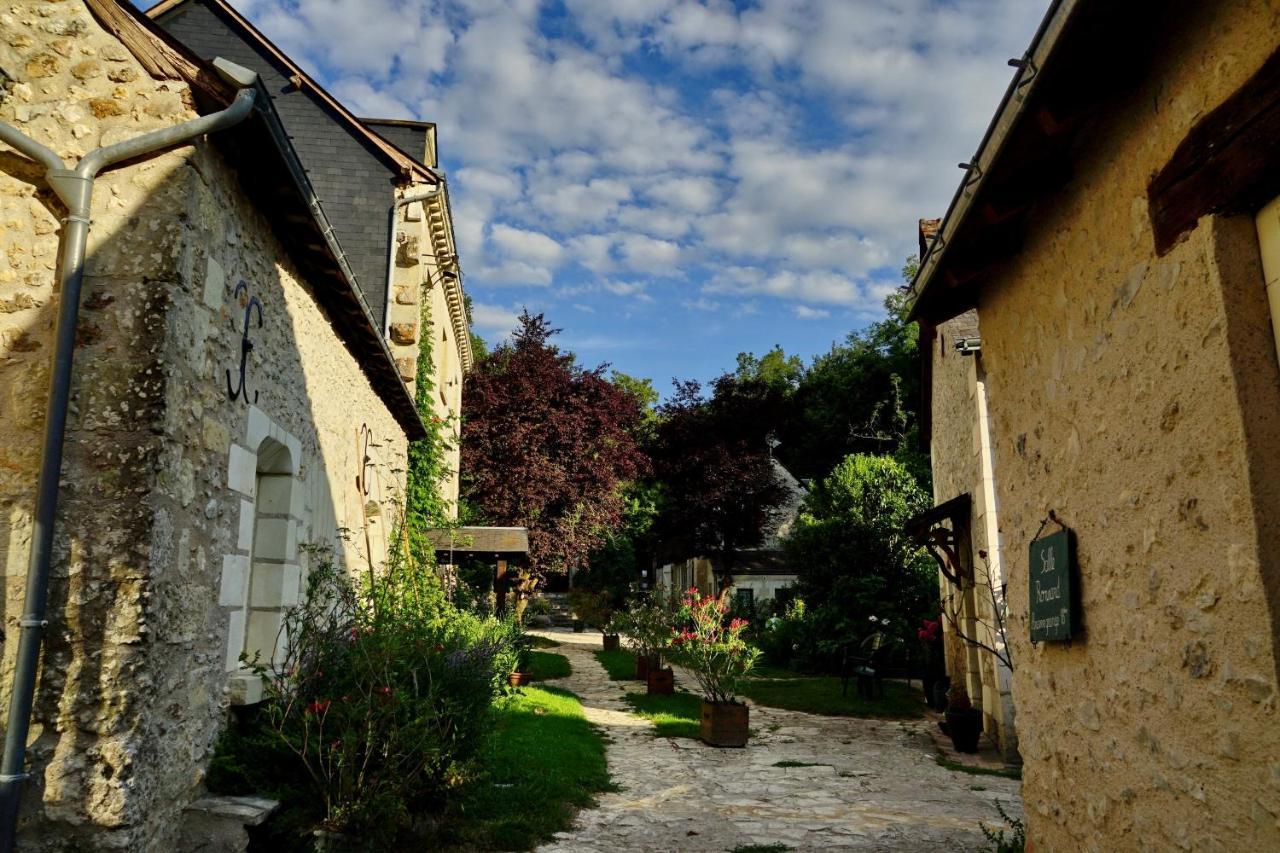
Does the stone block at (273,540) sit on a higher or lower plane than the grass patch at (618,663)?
higher

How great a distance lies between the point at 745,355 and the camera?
44.5 meters

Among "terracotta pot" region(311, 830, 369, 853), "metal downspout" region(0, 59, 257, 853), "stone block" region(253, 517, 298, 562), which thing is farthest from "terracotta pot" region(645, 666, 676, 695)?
"metal downspout" region(0, 59, 257, 853)

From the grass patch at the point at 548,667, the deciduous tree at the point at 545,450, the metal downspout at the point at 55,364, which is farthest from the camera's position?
the deciduous tree at the point at 545,450

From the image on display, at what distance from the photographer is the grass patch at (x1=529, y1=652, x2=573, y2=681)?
15332 mm

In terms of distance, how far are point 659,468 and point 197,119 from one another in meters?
24.3

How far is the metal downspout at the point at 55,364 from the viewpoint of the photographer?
10.1 ft

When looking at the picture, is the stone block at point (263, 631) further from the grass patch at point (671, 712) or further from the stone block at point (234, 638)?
the grass patch at point (671, 712)

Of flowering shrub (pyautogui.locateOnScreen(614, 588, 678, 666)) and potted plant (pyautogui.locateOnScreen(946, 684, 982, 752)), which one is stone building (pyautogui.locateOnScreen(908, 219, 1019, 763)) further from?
flowering shrub (pyautogui.locateOnScreen(614, 588, 678, 666))

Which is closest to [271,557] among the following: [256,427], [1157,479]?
[256,427]

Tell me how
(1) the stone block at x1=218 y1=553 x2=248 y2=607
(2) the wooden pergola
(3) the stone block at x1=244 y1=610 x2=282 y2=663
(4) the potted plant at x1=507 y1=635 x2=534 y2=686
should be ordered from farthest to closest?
(4) the potted plant at x1=507 y1=635 x2=534 y2=686 → (2) the wooden pergola → (3) the stone block at x1=244 y1=610 x2=282 y2=663 → (1) the stone block at x1=218 y1=553 x2=248 y2=607

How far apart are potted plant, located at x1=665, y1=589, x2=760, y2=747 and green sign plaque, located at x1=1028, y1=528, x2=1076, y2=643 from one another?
5539mm

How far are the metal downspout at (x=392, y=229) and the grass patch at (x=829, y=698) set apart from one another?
6.70m

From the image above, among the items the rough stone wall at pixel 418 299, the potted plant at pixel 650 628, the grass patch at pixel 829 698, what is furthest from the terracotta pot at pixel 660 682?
the rough stone wall at pixel 418 299

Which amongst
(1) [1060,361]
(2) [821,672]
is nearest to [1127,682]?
(1) [1060,361]
